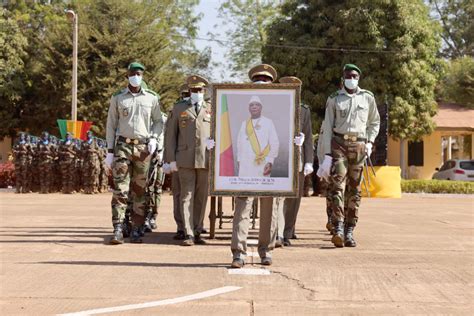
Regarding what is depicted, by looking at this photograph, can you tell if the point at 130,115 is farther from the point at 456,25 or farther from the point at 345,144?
the point at 456,25

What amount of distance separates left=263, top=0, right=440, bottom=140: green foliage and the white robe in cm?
2649

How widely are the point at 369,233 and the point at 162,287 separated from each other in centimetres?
587

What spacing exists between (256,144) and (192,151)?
223 cm

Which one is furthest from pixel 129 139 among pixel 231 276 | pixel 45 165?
pixel 45 165

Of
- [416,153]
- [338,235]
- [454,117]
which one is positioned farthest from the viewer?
[416,153]

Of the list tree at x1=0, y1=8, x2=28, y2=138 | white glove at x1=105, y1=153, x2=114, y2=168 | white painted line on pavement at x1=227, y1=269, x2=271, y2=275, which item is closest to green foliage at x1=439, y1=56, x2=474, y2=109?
tree at x1=0, y1=8, x2=28, y2=138

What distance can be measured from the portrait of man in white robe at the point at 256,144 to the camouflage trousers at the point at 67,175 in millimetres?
17063

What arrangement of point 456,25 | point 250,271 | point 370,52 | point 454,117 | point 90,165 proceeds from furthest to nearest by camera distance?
point 456,25
point 454,117
point 370,52
point 90,165
point 250,271

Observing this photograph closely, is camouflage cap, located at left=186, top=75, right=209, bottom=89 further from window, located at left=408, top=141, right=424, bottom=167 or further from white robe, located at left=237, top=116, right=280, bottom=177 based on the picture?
window, located at left=408, top=141, right=424, bottom=167

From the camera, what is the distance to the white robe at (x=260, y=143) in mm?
8344

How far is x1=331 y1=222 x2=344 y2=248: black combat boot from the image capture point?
10.0 metres

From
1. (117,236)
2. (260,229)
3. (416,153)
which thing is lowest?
(117,236)

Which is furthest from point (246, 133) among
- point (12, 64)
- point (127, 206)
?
point (12, 64)

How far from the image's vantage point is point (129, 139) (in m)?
10.3
